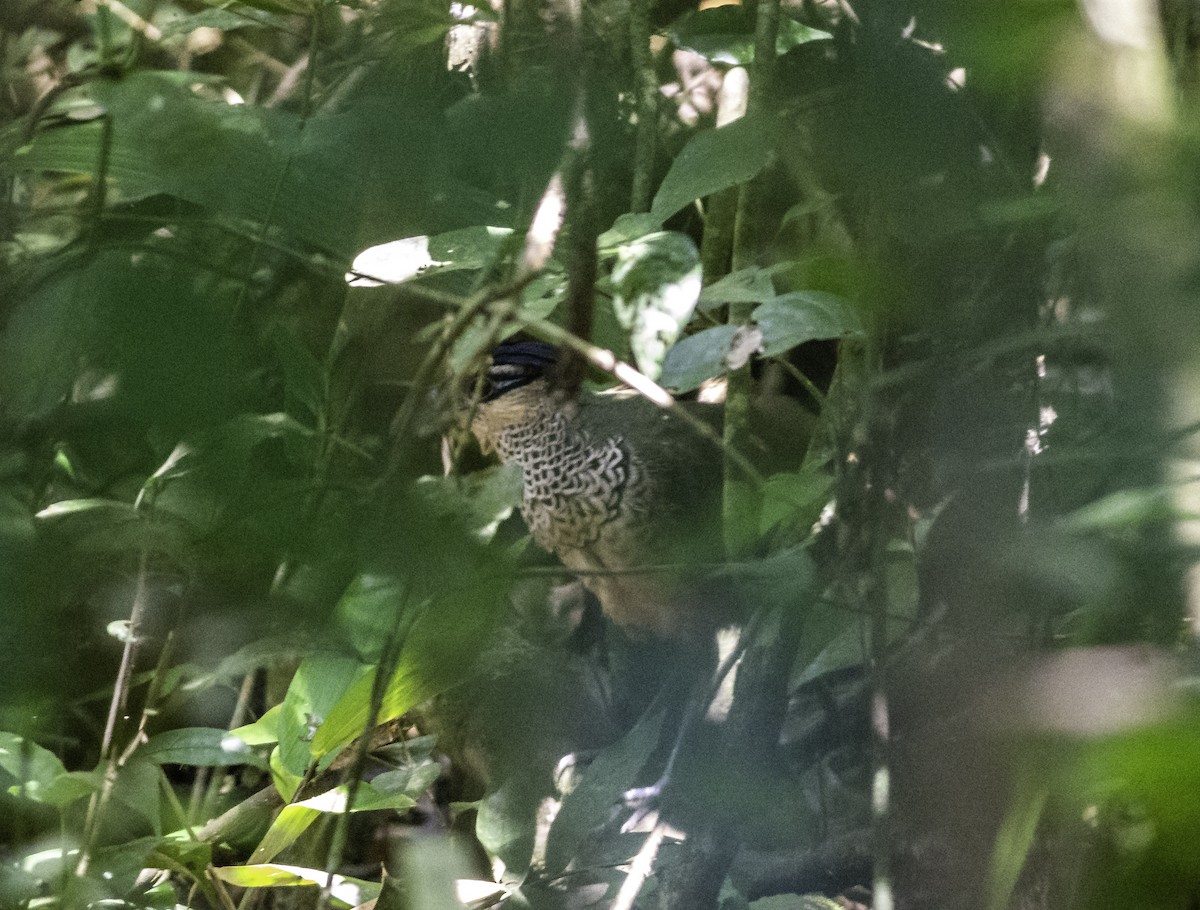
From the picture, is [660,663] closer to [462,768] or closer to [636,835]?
[636,835]

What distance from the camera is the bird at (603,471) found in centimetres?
170

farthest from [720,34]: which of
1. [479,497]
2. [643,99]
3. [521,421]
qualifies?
[521,421]

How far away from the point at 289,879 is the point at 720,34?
1.03 m

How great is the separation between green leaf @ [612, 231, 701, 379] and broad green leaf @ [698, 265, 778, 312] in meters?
0.13

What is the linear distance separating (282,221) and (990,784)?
0.53m

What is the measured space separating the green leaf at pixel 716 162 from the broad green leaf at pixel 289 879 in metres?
0.80

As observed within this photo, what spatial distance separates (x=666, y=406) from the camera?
0.73 m

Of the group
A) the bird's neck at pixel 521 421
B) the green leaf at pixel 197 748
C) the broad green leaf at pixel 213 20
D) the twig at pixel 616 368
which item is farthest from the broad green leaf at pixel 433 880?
the bird's neck at pixel 521 421

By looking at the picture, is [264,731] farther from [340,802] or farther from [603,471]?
[603,471]

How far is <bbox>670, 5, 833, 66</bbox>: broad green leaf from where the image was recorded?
126 cm

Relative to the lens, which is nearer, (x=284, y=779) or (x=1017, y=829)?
(x=1017, y=829)

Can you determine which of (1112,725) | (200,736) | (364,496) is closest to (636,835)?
(200,736)

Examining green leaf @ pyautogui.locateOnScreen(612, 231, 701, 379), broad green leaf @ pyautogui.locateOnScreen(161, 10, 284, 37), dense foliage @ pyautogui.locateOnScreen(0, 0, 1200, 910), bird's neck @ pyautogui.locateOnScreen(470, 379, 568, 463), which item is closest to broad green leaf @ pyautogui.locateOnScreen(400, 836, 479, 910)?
dense foliage @ pyautogui.locateOnScreen(0, 0, 1200, 910)

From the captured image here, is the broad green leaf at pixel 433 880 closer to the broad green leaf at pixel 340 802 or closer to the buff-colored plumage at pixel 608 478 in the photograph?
the broad green leaf at pixel 340 802
